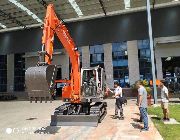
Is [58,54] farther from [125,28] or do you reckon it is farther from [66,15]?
[125,28]

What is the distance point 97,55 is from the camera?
114 feet

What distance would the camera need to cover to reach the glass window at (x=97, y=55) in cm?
3456

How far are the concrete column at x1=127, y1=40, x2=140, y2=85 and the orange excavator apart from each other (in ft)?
62.7

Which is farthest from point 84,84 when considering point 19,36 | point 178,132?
point 19,36

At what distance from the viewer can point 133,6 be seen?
1216 inches

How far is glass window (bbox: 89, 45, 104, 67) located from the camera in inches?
1361

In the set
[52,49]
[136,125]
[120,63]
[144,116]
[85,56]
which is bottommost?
[136,125]

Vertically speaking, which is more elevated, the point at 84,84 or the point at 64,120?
the point at 84,84

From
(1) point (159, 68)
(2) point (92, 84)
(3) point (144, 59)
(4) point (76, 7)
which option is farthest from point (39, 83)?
(3) point (144, 59)

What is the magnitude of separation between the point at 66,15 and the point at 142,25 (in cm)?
939

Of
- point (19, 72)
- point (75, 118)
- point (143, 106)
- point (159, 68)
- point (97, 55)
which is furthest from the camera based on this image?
point (19, 72)

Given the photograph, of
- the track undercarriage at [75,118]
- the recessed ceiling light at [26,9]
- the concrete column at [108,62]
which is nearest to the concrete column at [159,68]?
Answer: the concrete column at [108,62]

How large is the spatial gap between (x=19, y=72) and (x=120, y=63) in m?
15.6

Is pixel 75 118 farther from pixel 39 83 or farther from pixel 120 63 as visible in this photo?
pixel 120 63
